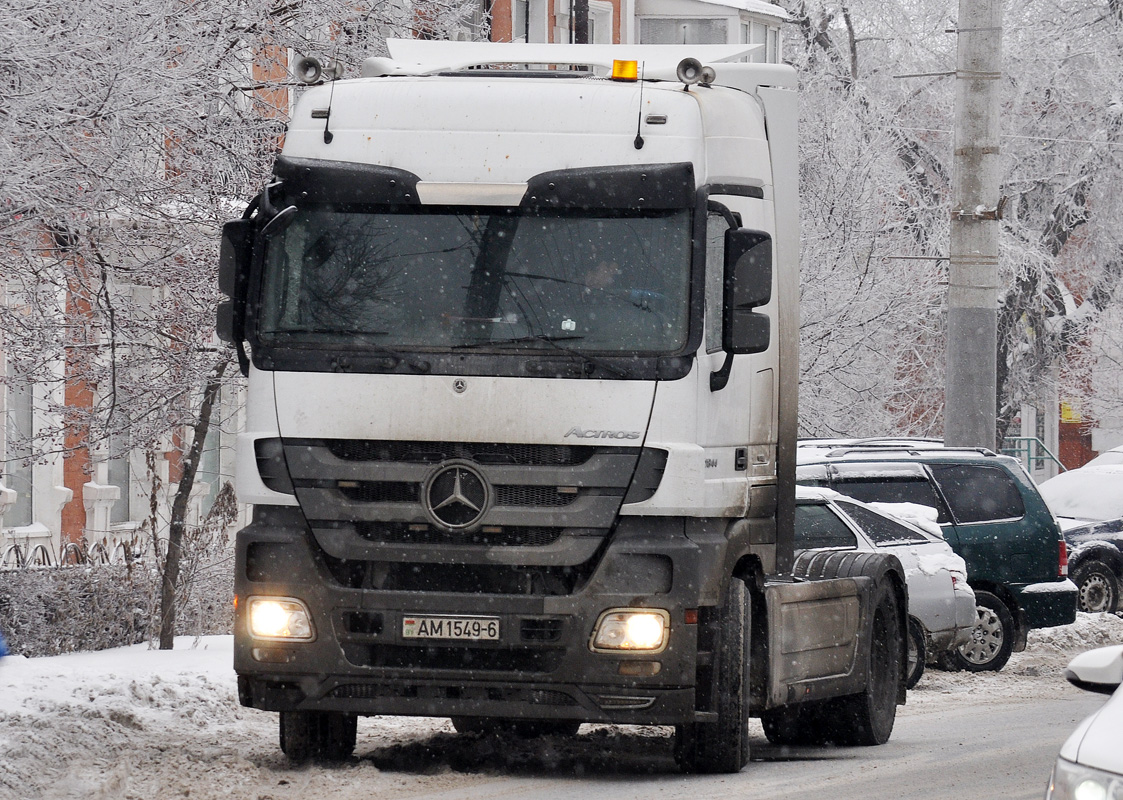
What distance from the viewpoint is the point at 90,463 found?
16422 mm

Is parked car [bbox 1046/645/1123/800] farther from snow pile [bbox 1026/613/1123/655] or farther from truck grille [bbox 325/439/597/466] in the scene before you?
snow pile [bbox 1026/613/1123/655]

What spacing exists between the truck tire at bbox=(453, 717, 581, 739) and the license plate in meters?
1.52

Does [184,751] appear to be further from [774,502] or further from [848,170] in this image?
[848,170]

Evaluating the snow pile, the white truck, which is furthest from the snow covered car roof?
the white truck

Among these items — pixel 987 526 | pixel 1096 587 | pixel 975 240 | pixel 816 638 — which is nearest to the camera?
pixel 816 638

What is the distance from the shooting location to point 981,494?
637 inches

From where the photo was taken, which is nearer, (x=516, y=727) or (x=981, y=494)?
(x=516, y=727)

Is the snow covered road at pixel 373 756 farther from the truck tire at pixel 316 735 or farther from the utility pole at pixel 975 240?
the utility pole at pixel 975 240

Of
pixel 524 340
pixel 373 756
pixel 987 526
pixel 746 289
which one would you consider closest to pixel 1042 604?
pixel 987 526

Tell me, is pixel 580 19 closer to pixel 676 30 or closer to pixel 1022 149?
pixel 676 30

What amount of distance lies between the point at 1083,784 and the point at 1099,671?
477 millimetres

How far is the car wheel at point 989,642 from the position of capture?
51.9 ft

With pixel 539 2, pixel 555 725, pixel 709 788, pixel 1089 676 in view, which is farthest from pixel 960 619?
pixel 539 2

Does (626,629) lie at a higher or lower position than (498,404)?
lower
